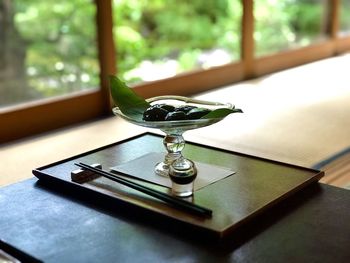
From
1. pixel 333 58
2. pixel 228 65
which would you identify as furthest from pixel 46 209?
pixel 333 58

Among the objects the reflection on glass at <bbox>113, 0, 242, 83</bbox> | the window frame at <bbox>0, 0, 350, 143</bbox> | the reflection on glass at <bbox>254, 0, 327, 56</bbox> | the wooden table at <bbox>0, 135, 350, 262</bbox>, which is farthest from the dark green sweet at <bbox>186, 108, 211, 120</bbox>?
the reflection on glass at <bbox>254, 0, 327, 56</bbox>

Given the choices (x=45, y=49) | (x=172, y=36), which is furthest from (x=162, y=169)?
(x=172, y=36)

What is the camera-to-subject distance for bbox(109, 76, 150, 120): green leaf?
58.9 inches

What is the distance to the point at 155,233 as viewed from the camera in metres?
1.21

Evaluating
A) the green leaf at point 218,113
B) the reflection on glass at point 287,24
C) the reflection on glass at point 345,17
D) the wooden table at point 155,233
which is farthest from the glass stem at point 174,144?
the reflection on glass at point 345,17

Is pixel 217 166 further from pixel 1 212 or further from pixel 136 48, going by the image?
pixel 136 48

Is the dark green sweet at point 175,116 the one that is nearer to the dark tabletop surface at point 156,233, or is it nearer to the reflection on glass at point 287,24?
the dark tabletop surface at point 156,233

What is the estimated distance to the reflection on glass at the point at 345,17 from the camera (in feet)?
14.1

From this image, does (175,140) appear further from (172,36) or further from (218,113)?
(172,36)

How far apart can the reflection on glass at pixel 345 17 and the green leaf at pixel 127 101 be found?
123 inches

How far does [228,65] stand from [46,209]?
2.17 m

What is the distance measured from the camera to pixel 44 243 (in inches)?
46.6

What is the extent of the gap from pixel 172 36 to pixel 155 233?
2.00 m

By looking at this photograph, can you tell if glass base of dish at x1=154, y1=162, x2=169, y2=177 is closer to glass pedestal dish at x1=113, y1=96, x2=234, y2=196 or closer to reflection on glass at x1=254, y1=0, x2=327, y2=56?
glass pedestal dish at x1=113, y1=96, x2=234, y2=196
